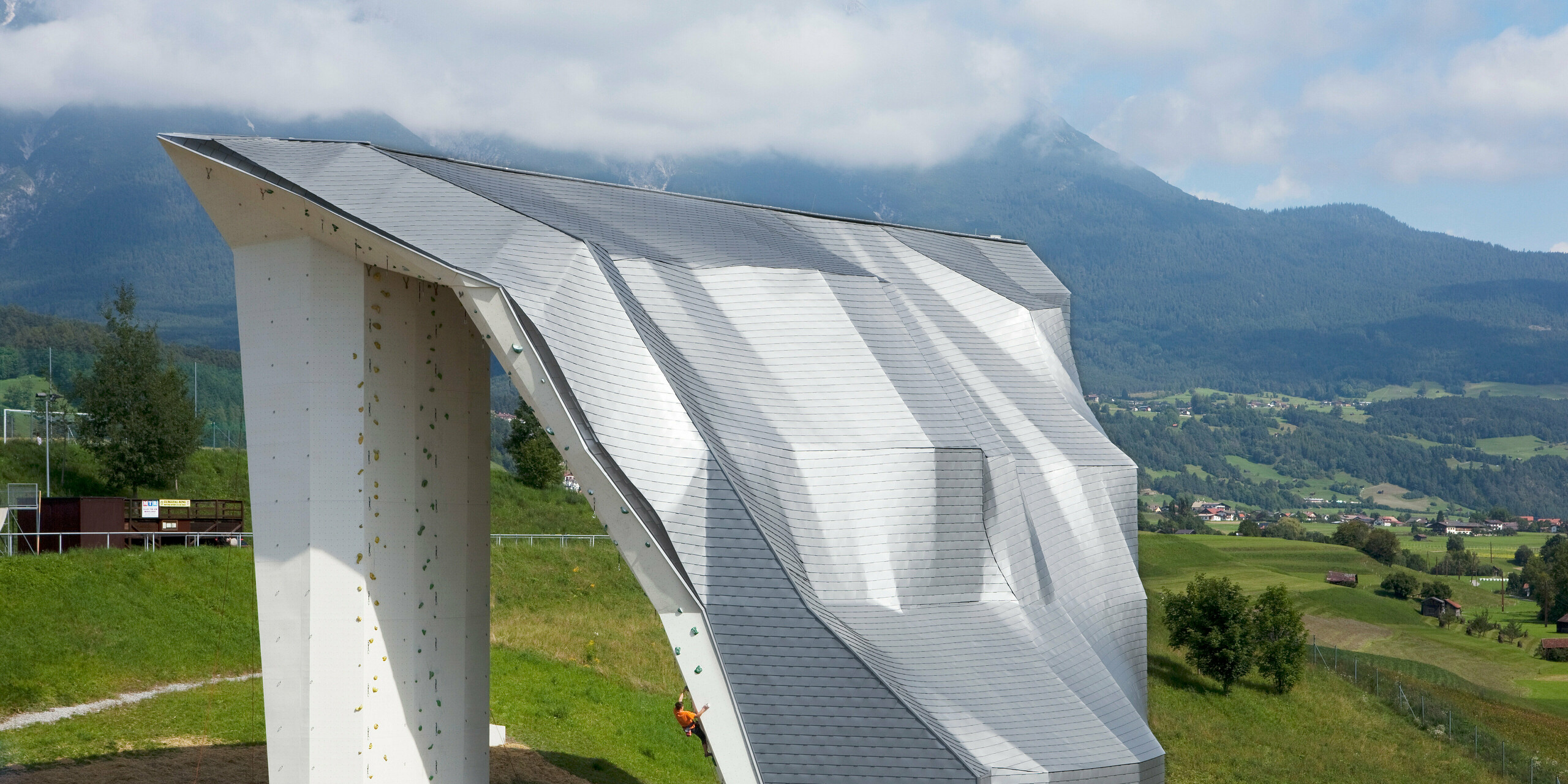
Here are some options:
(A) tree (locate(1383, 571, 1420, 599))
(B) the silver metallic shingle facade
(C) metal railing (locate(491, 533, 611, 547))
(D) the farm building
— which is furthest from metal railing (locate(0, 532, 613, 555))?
(A) tree (locate(1383, 571, 1420, 599))

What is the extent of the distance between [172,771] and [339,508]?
19.8 feet

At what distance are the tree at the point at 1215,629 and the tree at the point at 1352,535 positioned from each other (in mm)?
80538

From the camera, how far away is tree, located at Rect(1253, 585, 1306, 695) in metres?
45.1

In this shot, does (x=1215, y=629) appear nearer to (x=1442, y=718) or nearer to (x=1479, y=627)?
(x=1442, y=718)

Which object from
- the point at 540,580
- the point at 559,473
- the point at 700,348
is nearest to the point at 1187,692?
the point at 540,580

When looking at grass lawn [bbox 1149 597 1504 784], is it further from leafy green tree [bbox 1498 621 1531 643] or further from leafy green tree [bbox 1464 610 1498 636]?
leafy green tree [bbox 1498 621 1531 643]

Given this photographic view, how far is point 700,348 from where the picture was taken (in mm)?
16891

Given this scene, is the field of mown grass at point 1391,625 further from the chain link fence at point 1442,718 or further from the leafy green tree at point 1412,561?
the leafy green tree at point 1412,561

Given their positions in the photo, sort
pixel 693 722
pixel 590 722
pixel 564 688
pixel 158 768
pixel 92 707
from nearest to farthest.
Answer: pixel 693 722 → pixel 158 768 → pixel 92 707 → pixel 590 722 → pixel 564 688

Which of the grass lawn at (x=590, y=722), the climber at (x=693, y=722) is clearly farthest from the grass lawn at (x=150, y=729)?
the climber at (x=693, y=722)

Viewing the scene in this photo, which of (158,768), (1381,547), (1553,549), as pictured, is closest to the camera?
(158,768)

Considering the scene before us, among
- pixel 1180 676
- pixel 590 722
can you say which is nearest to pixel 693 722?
pixel 590 722

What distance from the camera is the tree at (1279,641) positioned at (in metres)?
45.1

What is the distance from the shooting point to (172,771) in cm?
1931
